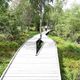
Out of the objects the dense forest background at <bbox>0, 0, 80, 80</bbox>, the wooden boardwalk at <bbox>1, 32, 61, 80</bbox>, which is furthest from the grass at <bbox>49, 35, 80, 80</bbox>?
the wooden boardwalk at <bbox>1, 32, 61, 80</bbox>

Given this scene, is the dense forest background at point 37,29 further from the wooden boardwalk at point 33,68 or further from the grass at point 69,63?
the wooden boardwalk at point 33,68

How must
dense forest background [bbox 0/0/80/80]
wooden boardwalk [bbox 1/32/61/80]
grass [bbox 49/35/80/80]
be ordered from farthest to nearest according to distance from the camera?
dense forest background [bbox 0/0/80/80] → grass [bbox 49/35/80/80] → wooden boardwalk [bbox 1/32/61/80]

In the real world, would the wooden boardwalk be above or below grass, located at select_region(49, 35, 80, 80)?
above

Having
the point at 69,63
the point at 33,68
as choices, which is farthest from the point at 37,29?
the point at 33,68

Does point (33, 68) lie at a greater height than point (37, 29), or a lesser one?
greater

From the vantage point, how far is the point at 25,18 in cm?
5019

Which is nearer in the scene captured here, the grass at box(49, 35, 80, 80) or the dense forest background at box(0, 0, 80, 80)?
the grass at box(49, 35, 80, 80)

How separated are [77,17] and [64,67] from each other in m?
32.1

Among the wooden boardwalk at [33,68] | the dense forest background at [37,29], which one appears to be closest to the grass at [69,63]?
the dense forest background at [37,29]

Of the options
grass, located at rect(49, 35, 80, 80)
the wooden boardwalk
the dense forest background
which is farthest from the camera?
the dense forest background

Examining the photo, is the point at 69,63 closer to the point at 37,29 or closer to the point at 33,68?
the point at 33,68

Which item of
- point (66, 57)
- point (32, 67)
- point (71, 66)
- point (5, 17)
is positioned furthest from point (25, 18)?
point (32, 67)

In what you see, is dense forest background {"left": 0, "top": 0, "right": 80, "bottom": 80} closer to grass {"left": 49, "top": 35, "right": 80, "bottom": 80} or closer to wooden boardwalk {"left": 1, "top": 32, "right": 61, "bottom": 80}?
grass {"left": 49, "top": 35, "right": 80, "bottom": 80}

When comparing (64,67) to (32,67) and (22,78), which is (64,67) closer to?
(32,67)
